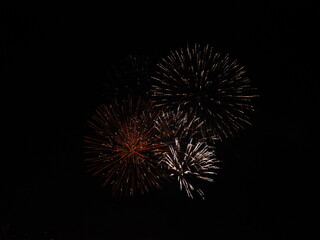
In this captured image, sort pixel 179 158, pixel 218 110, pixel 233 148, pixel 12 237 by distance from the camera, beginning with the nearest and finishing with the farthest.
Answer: pixel 218 110 → pixel 179 158 → pixel 12 237 → pixel 233 148

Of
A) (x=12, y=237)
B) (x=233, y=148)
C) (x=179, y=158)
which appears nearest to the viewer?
(x=179, y=158)

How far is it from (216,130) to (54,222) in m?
3.88

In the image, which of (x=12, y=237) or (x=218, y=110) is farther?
(x=12, y=237)

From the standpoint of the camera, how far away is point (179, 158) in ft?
15.8

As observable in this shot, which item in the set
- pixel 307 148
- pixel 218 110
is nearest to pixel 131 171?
pixel 218 110

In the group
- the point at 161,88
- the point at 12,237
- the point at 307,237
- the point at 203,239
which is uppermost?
the point at 161,88

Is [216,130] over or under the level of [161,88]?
under

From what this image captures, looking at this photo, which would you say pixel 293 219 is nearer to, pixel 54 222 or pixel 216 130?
pixel 216 130

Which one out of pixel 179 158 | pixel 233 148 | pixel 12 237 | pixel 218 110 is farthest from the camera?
pixel 233 148

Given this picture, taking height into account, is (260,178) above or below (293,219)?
above

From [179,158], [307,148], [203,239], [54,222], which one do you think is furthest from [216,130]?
[54,222]

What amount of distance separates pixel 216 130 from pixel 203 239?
2700 millimetres

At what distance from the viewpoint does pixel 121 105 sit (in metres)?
4.41

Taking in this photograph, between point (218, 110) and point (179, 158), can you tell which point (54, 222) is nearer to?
point (179, 158)
